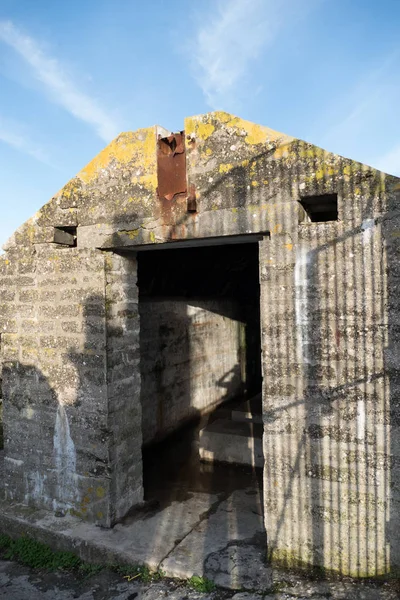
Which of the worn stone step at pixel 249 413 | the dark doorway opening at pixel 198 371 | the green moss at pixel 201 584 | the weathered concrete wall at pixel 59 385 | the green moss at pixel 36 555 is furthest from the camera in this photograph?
the worn stone step at pixel 249 413

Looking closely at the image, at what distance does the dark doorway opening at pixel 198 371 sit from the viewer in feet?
21.2

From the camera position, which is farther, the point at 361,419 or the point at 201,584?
the point at 201,584

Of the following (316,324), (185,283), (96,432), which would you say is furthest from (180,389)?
(316,324)

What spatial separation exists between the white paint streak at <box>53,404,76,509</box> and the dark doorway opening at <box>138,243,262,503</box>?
1061 mm

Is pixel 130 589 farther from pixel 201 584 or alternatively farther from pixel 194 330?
pixel 194 330

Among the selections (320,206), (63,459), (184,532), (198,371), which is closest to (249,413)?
(198,371)

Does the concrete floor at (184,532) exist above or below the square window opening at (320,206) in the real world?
below

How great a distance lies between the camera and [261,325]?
3.71 meters

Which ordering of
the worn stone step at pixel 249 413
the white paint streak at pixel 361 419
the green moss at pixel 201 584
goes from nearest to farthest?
1. the white paint streak at pixel 361 419
2. the green moss at pixel 201 584
3. the worn stone step at pixel 249 413

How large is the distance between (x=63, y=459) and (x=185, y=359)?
170 inches

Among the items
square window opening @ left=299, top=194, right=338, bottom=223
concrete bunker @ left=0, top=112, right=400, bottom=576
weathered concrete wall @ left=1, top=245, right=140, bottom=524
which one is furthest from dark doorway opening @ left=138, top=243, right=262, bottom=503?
square window opening @ left=299, top=194, right=338, bottom=223

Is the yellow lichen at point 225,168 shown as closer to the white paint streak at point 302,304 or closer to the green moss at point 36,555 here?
the white paint streak at point 302,304

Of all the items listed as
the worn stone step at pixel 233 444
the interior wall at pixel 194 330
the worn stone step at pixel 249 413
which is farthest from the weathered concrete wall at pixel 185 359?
the worn stone step at pixel 249 413

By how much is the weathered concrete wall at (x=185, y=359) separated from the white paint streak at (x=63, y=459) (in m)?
2.66
